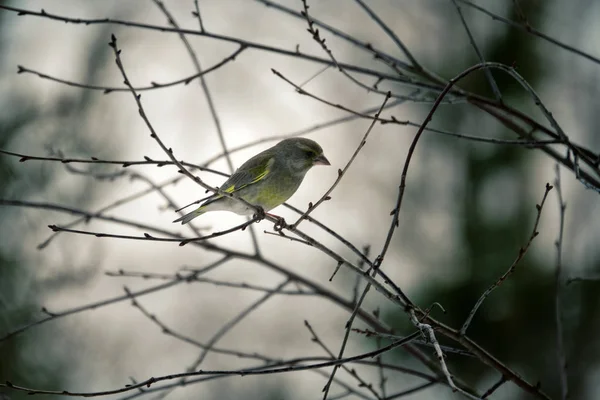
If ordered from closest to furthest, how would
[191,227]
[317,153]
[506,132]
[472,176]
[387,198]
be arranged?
[191,227]
[317,153]
[506,132]
[472,176]
[387,198]

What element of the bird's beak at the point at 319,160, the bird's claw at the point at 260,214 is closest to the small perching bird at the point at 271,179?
the bird's beak at the point at 319,160

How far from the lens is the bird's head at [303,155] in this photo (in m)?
4.21

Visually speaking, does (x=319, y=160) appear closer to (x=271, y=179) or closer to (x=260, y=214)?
(x=271, y=179)

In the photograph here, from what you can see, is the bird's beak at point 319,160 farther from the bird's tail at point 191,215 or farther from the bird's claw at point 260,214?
the bird's claw at point 260,214

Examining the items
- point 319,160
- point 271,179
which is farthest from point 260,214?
point 319,160

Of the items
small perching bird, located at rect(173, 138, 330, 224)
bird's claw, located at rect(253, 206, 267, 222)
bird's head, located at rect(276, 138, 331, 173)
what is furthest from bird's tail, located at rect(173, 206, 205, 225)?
bird's claw, located at rect(253, 206, 267, 222)

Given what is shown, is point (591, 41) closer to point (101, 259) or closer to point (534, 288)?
point (534, 288)

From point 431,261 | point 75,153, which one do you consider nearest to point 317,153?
point 75,153

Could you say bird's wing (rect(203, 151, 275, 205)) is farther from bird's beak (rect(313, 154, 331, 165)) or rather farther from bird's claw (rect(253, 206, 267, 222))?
bird's claw (rect(253, 206, 267, 222))

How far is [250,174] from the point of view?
14.0 ft

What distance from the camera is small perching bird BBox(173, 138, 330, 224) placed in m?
4.09

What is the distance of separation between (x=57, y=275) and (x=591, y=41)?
8137 millimetres

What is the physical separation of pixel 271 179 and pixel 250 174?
0.20 meters

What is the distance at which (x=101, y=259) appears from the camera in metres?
8.74
